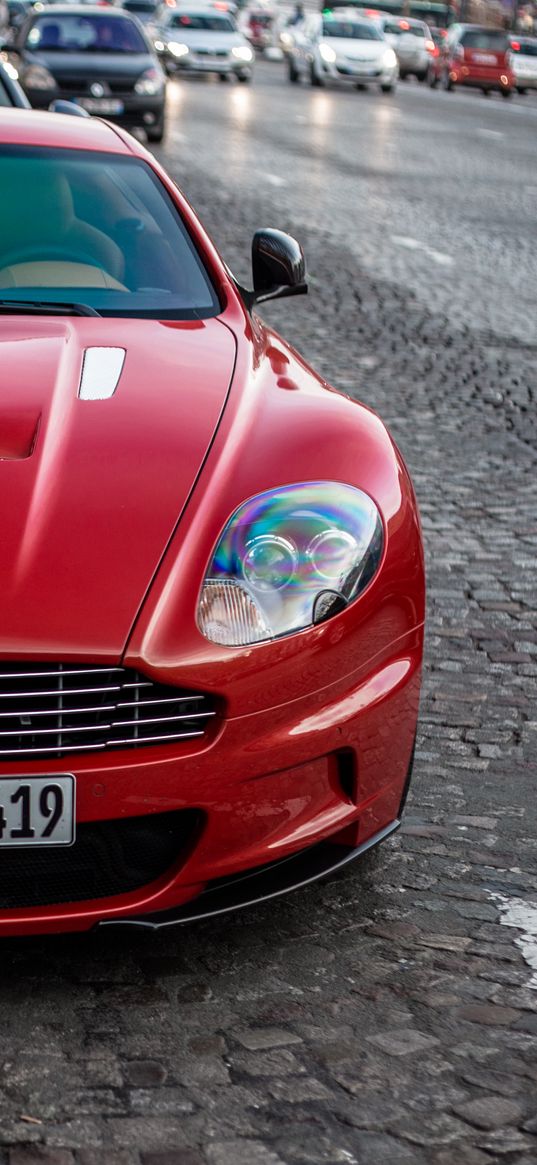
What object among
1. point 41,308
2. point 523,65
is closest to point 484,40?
point 523,65

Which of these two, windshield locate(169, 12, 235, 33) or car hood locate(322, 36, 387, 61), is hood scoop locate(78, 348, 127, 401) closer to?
car hood locate(322, 36, 387, 61)

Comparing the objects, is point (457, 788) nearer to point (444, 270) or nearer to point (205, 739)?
point (205, 739)

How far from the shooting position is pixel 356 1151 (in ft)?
8.00

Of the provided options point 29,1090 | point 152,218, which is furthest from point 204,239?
point 29,1090

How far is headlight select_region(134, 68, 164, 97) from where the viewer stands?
68.6ft

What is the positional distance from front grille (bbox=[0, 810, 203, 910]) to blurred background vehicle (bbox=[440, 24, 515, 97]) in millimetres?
41385

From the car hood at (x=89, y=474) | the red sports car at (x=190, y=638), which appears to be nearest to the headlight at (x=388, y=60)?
the car hood at (x=89, y=474)

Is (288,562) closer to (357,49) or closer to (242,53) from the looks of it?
(357,49)

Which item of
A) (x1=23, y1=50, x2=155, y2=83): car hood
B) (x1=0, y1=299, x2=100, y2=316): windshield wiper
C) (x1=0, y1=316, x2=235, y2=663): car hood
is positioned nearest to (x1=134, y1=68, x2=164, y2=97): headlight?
(x1=23, y1=50, x2=155, y2=83): car hood

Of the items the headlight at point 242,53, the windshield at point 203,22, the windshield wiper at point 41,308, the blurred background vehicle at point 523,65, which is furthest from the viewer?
the blurred background vehicle at point 523,65

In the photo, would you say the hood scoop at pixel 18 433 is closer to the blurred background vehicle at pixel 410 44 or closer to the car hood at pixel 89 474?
the car hood at pixel 89 474

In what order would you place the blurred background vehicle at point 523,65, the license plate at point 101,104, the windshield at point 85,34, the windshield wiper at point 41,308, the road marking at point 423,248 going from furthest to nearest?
the blurred background vehicle at point 523,65 → the windshield at point 85,34 → the license plate at point 101,104 → the road marking at point 423,248 → the windshield wiper at point 41,308

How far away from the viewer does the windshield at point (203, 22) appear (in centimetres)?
3884

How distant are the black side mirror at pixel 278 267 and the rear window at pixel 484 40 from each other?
39.5 m
